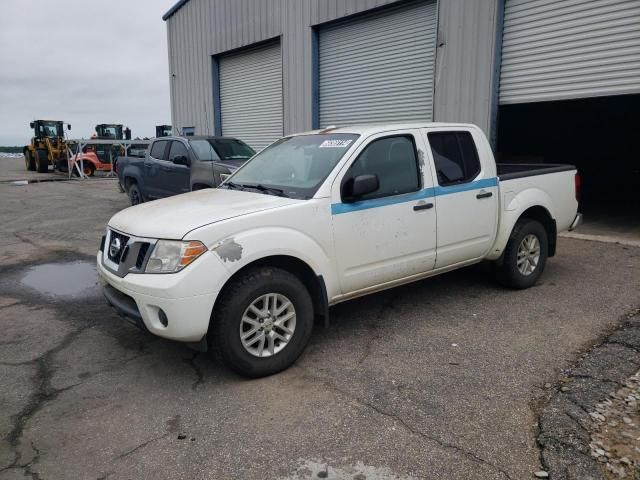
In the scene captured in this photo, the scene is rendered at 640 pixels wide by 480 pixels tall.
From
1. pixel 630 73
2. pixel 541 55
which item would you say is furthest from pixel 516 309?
pixel 541 55

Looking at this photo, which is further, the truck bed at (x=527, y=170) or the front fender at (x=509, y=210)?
the truck bed at (x=527, y=170)

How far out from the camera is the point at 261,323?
352cm

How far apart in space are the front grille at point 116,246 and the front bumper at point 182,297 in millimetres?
428

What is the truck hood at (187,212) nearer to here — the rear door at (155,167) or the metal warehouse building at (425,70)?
the metal warehouse building at (425,70)

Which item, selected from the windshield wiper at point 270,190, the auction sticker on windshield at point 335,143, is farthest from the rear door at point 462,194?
the windshield wiper at point 270,190

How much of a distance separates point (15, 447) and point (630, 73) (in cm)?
873

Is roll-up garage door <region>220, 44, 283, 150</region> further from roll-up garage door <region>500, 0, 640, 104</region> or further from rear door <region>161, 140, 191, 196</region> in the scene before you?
roll-up garage door <region>500, 0, 640, 104</region>

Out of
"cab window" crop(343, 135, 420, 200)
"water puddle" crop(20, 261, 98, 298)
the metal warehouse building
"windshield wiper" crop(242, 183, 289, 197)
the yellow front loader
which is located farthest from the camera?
the yellow front loader

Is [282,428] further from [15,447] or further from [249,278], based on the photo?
[15,447]

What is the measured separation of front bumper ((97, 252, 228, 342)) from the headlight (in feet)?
0.13

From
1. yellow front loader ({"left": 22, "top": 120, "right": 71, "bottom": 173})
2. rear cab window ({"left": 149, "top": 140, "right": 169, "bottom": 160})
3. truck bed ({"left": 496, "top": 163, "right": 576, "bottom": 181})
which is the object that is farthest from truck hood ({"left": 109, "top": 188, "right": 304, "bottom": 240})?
yellow front loader ({"left": 22, "top": 120, "right": 71, "bottom": 173})

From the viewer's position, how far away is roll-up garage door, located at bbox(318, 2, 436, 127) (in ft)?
33.8

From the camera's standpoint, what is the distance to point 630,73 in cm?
741

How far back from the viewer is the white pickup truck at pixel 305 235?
3.30 metres
